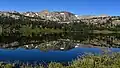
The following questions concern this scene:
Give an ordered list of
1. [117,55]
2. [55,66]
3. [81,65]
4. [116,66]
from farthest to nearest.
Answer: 1. [117,55]
2. [55,66]
3. [81,65]
4. [116,66]

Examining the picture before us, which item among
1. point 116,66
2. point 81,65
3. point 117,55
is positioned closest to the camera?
point 116,66

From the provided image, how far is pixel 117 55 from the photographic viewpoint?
19.6m

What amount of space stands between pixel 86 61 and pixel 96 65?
2.67ft

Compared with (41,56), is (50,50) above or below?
below

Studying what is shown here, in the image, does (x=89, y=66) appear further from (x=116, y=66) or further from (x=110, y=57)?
(x=110, y=57)

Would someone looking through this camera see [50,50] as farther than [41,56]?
Yes

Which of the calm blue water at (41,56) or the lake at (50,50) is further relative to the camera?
the lake at (50,50)

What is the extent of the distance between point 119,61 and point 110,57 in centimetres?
236

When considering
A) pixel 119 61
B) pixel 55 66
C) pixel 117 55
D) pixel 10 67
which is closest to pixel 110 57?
pixel 117 55

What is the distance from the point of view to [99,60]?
701 inches

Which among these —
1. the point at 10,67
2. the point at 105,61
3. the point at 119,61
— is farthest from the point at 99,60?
the point at 10,67

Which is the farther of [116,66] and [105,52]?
[105,52]

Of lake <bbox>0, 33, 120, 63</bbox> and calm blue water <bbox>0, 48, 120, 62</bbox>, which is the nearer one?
calm blue water <bbox>0, 48, 120, 62</bbox>

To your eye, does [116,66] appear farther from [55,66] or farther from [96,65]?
[55,66]
